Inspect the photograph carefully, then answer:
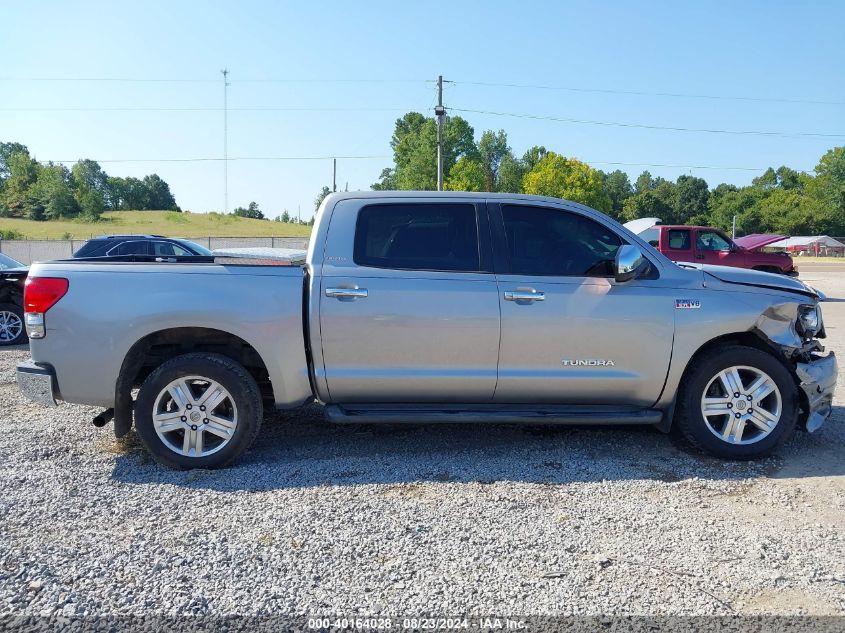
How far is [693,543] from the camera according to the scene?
329 centimetres

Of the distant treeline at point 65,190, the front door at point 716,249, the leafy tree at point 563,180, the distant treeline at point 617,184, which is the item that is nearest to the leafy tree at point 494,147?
the distant treeline at point 617,184

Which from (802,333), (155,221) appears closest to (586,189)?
(155,221)

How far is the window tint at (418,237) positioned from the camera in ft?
14.5

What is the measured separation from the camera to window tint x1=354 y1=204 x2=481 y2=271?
4.43 metres

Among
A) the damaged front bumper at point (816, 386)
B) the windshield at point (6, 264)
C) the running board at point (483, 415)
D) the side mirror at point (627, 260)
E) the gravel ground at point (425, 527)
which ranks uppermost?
the side mirror at point (627, 260)

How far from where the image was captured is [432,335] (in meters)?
4.29

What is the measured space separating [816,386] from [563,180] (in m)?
59.5

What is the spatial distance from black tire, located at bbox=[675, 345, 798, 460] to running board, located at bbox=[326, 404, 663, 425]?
0.82 ft

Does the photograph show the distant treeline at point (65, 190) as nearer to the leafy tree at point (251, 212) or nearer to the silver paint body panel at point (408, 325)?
the leafy tree at point (251, 212)

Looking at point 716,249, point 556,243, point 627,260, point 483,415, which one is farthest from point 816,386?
point 716,249

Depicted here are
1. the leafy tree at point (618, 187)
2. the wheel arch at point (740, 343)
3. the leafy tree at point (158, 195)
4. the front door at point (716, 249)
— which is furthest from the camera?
the leafy tree at point (158, 195)

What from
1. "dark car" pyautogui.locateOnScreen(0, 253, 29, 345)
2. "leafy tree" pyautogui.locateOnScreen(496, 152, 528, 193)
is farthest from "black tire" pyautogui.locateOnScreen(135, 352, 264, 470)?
"leafy tree" pyautogui.locateOnScreen(496, 152, 528, 193)

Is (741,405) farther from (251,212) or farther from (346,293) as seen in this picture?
(251,212)

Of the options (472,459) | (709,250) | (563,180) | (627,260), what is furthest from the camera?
(563,180)
